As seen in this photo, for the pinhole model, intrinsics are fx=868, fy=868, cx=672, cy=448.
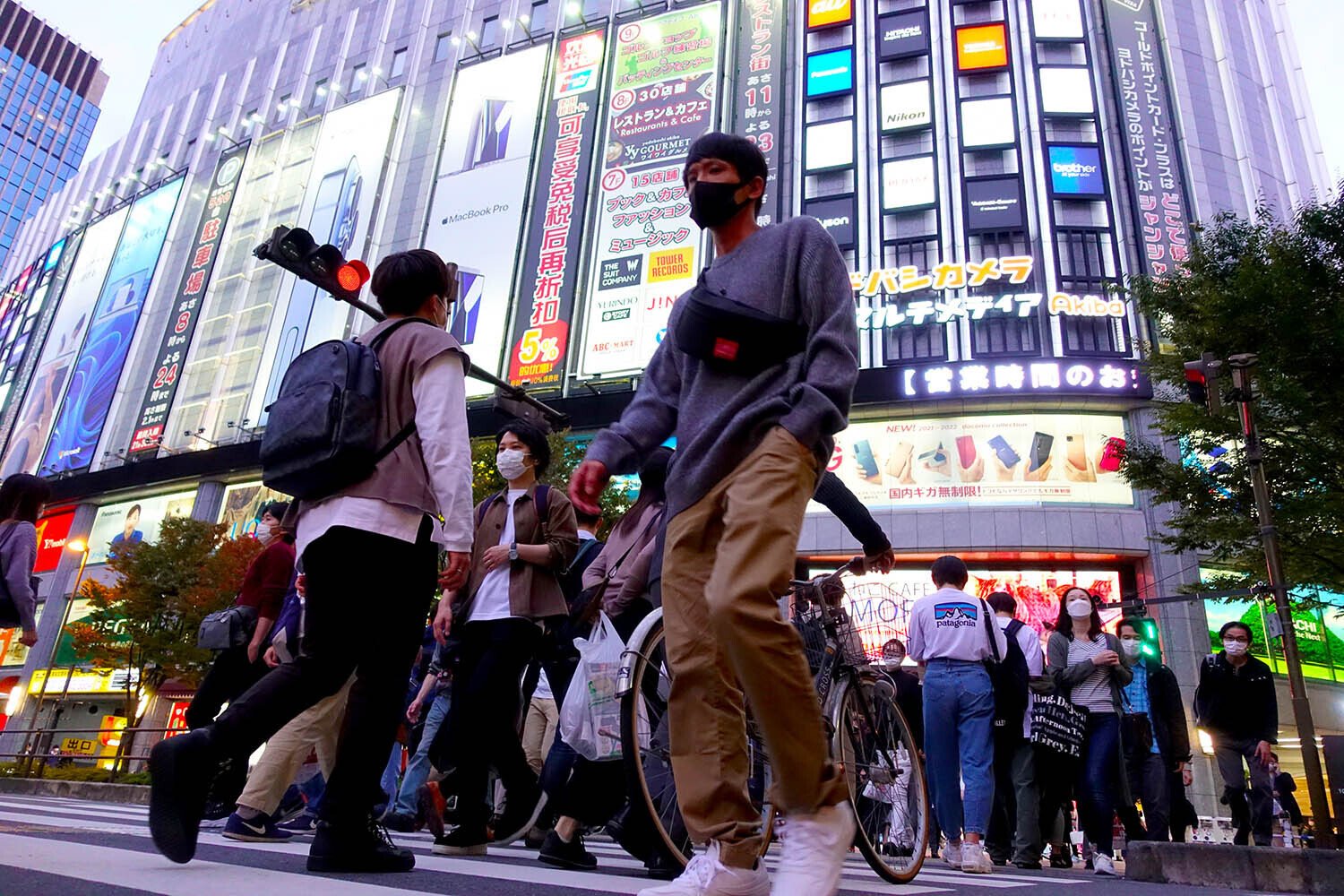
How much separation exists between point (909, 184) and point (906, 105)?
2.96 metres

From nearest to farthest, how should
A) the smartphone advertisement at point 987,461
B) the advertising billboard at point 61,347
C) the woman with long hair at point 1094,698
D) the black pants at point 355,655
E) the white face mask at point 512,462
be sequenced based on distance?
the black pants at point 355,655, the white face mask at point 512,462, the woman with long hair at point 1094,698, the smartphone advertisement at point 987,461, the advertising billboard at point 61,347

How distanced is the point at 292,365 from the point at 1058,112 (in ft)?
84.4

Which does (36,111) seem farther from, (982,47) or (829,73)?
(982,47)

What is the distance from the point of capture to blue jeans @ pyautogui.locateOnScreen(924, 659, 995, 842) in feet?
14.5

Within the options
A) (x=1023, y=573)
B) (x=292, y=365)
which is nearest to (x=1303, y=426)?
A: (x=1023, y=573)

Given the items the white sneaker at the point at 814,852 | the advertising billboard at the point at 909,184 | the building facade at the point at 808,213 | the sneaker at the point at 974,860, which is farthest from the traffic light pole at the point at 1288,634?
the advertising billboard at the point at 909,184

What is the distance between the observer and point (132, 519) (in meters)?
31.1

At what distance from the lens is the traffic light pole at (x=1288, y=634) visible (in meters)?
5.30

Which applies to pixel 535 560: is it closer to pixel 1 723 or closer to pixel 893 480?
pixel 893 480

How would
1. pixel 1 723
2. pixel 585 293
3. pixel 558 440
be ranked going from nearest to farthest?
pixel 558 440, pixel 585 293, pixel 1 723

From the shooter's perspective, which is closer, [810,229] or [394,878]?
[394,878]

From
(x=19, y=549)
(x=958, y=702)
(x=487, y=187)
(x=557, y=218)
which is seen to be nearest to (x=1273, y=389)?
(x=958, y=702)

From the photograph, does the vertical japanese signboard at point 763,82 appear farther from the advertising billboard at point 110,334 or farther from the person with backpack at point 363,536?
the advertising billboard at point 110,334

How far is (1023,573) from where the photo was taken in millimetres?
19297
